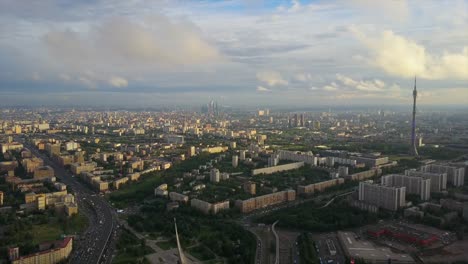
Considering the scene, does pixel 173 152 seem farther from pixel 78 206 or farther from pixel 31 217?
pixel 31 217

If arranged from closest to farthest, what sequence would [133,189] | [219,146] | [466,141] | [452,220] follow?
[452,220] → [133,189] → [219,146] → [466,141]

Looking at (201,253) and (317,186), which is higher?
(317,186)

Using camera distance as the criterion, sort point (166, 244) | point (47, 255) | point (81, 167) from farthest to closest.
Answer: point (81, 167) → point (166, 244) → point (47, 255)

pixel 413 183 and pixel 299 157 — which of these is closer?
pixel 413 183

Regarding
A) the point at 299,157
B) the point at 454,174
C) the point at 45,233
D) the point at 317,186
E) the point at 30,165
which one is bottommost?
the point at 45,233

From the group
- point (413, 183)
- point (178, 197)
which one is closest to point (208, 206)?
point (178, 197)

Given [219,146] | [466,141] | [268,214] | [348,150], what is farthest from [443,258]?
[466,141]

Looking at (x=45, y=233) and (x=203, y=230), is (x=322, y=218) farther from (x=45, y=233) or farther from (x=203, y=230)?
(x=45, y=233)

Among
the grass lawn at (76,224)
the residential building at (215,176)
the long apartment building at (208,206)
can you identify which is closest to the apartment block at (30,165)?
the grass lawn at (76,224)
